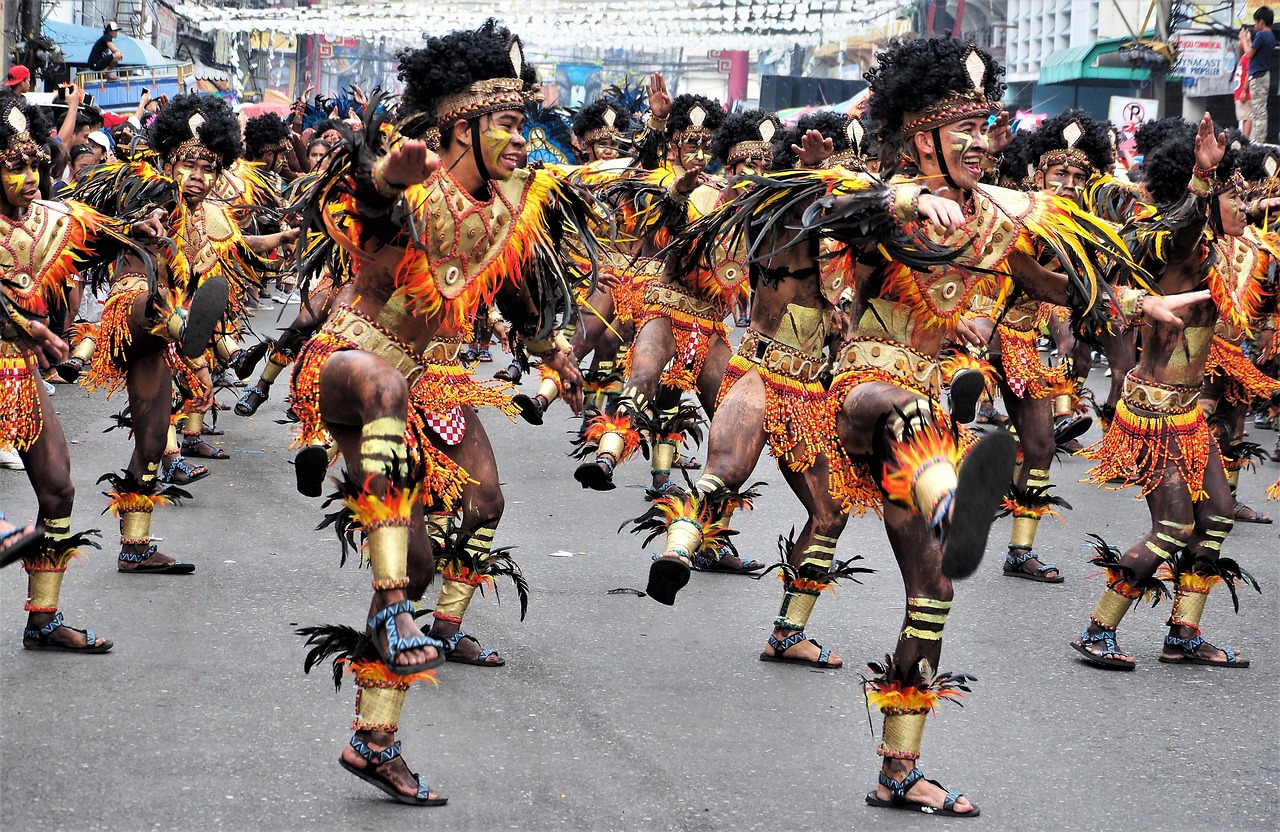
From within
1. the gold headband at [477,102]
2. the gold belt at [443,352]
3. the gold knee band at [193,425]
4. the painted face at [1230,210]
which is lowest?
the gold knee band at [193,425]

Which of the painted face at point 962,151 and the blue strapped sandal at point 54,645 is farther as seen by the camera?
the blue strapped sandal at point 54,645

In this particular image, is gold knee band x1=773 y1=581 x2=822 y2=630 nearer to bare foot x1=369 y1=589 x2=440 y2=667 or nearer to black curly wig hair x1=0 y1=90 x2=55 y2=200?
bare foot x1=369 y1=589 x2=440 y2=667

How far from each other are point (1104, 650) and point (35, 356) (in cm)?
461

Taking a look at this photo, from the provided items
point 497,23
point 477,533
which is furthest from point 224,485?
point 497,23

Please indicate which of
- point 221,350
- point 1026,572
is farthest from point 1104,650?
point 221,350

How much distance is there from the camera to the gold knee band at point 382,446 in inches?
189

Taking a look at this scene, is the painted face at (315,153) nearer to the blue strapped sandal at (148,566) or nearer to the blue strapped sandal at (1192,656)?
the blue strapped sandal at (148,566)

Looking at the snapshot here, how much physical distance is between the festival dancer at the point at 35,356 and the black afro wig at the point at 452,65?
1756 mm

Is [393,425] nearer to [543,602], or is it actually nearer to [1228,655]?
[543,602]

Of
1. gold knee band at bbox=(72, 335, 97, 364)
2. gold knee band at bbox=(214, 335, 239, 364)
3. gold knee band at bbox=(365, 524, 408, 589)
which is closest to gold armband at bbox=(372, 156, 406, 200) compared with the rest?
gold knee band at bbox=(365, 524, 408, 589)

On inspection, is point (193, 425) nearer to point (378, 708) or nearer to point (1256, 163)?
point (378, 708)

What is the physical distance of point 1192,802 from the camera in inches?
208

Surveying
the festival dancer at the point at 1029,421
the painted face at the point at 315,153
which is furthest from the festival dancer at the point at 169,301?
the painted face at the point at 315,153

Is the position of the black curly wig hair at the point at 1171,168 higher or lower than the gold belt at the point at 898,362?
higher
